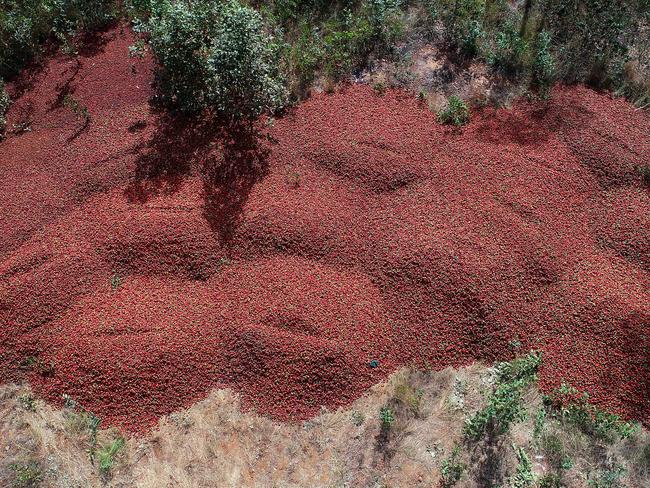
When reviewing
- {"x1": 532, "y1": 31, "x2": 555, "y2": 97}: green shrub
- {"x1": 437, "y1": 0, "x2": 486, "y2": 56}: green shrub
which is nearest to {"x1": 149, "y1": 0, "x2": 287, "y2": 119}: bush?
{"x1": 437, "y1": 0, "x2": 486, "y2": 56}: green shrub

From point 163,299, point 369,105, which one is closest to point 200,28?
point 369,105

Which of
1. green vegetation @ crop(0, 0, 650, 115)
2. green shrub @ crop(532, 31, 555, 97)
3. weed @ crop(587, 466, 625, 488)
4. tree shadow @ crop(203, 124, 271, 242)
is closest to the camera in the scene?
weed @ crop(587, 466, 625, 488)

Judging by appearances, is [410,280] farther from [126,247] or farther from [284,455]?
[126,247]

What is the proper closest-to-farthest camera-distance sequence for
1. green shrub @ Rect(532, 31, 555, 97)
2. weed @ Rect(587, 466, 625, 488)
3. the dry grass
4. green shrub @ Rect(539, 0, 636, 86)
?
weed @ Rect(587, 466, 625, 488) < the dry grass < green shrub @ Rect(532, 31, 555, 97) < green shrub @ Rect(539, 0, 636, 86)

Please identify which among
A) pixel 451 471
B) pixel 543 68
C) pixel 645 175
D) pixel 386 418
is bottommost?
pixel 451 471

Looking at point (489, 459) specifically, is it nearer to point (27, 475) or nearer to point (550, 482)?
point (550, 482)

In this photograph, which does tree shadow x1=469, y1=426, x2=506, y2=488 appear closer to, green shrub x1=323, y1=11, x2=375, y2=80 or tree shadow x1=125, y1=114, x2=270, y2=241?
tree shadow x1=125, y1=114, x2=270, y2=241

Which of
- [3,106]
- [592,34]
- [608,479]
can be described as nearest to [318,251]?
[608,479]
